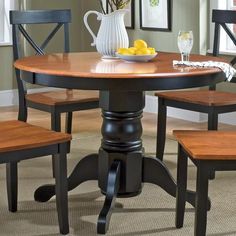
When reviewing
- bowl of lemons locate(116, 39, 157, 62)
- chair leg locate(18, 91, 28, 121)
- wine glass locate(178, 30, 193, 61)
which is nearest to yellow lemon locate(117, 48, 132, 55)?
bowl of lemons locate(116, 39, 157, 62)

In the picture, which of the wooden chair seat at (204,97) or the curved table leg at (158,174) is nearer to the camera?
the curved table leg at (158,174)

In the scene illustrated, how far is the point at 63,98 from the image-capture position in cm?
380

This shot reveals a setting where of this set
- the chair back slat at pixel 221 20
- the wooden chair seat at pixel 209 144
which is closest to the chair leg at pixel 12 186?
the wooden chair seat at pixel 209 144

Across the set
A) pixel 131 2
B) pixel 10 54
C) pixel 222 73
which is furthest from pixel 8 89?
pixel 222 73

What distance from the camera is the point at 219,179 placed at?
12.4 feet

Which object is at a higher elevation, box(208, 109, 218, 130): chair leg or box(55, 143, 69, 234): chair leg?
box(208, 109, 218, 130): chair leg

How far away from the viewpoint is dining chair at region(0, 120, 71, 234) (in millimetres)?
2666

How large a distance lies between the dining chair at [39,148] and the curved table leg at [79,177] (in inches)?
17.2

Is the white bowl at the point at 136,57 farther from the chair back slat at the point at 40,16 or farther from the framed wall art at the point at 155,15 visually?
the framed wall art at the point at 155,15

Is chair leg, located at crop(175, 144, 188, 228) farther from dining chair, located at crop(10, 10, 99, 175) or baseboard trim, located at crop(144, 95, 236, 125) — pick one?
baseboard trim, located at crop(144, 95, 236, 125)

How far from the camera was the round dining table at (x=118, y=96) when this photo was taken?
267 centimetres

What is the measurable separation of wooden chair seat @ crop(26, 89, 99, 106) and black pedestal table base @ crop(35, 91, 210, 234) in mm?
536

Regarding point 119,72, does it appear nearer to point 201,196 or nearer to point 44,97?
point 201,196

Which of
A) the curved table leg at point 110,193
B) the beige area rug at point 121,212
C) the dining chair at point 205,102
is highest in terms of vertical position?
the dining chair at point 205,102
